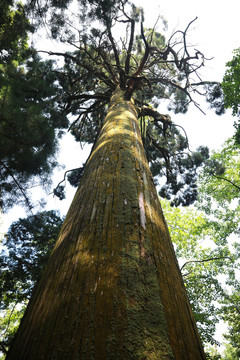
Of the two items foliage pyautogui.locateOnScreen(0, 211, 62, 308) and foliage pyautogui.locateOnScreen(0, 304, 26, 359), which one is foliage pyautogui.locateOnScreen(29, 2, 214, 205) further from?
foliage pyautogui.locateOnScreen(0, 304, 26, 359)

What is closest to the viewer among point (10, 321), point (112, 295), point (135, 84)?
point (112, 295)

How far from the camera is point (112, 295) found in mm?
682

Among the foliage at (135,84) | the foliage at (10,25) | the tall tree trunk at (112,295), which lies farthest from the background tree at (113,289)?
the foliage at (10,25)

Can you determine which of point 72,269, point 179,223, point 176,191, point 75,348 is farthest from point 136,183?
point 179,223

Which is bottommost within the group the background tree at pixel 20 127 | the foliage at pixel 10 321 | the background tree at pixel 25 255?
the foliage at pixel 10 321

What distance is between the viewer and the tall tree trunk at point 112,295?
58 cm

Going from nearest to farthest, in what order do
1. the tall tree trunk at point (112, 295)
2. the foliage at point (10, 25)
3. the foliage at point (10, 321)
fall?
the tall tree trunk at point (112, 295) < the foliage at point (10, 25) < the foliage at point (10, 321)

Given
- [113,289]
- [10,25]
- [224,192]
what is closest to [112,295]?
[113,289]

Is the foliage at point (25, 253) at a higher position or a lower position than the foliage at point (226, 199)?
lower

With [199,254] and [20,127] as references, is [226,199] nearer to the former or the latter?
[199,254]

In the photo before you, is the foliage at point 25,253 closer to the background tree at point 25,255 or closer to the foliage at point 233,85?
the background tree at point 25,255

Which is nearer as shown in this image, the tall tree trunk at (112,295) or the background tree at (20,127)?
the tall tree trunk at (112,295)

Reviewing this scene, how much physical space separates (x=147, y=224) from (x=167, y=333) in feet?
1.62

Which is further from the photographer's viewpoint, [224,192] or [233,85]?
[224,192]
